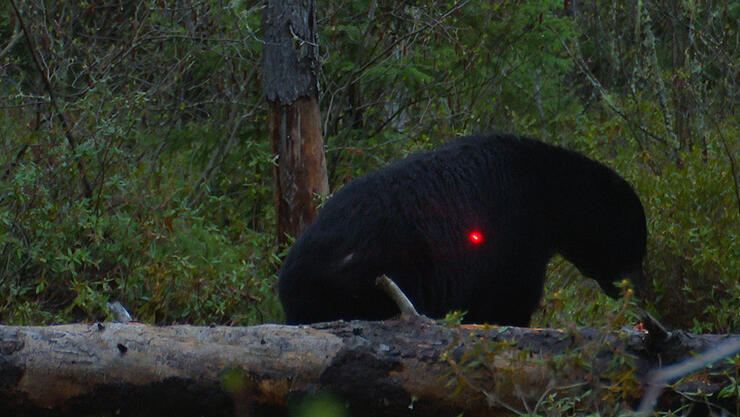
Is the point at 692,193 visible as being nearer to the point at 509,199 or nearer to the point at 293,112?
the point at 509,199

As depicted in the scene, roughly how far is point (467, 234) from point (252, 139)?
13.7 feet

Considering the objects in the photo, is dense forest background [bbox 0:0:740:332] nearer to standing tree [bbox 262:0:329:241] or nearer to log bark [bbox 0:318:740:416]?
standing tree [bbox 262:0:329:241]

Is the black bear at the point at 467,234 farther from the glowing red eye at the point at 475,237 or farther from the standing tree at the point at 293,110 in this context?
the standing tree at the point at 293,110

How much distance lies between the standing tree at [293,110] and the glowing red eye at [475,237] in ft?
8.31

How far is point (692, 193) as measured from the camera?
624 centimetres

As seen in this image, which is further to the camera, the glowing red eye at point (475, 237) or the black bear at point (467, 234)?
the glowing red eye at point (475, 237)

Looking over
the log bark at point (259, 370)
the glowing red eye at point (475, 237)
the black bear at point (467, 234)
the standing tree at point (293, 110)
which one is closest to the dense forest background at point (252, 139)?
the standing tree at point (293, 110)

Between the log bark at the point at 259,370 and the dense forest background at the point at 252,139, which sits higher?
the log bark at the point at 259,370

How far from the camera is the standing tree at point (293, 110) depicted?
7004 millimetres

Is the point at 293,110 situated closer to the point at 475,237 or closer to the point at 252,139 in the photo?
the point at 252,139

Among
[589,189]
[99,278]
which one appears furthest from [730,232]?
[99,278]

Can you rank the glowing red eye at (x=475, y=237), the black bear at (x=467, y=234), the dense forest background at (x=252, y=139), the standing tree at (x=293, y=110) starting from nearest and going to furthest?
1. the black bear at (x=467, y=234)
2. the glowing red eye at (x=475, y=237)
3. the dense forest background at (x=252, y=139)
4. the standing tree at (x=293, y=110)

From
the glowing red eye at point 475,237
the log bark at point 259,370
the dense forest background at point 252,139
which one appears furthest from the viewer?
the dense forest background at point 252,139

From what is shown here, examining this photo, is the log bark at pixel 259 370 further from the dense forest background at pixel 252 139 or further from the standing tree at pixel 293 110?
the standing tree at pixel 293 110
